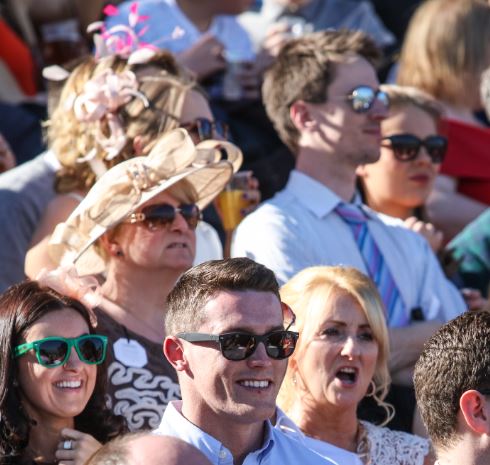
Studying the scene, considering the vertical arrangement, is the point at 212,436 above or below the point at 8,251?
above

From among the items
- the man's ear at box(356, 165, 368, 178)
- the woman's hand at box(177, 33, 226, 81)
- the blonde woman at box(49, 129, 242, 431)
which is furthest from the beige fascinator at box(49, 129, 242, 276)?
the woman's hand at box(177, 33, 226, 81)

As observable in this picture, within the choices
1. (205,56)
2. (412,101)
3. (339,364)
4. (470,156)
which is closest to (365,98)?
(412,101)

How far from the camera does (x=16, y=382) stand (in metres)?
4.41

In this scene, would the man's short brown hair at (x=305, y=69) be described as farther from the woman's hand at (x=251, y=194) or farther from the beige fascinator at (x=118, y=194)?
the beige fascinator at (x=118, y=194)

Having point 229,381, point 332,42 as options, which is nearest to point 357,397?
point 229,381

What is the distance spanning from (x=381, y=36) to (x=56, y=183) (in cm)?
341

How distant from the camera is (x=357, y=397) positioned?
16.0 feet

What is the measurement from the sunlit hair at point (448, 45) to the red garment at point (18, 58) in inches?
82.0

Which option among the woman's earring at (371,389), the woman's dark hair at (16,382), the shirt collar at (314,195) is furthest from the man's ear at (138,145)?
the woman's earring at (371,389)

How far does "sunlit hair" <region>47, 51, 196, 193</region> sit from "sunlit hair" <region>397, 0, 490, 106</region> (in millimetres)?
2029

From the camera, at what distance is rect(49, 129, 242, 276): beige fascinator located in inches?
199

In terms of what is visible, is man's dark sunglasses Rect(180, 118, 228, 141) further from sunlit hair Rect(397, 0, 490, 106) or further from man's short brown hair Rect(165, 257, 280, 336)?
sunlit hair Rect(397, 0, 490, 106)

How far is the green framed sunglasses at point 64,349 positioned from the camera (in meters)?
4.41

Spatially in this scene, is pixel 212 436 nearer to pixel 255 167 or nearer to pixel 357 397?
pixel 357 397
